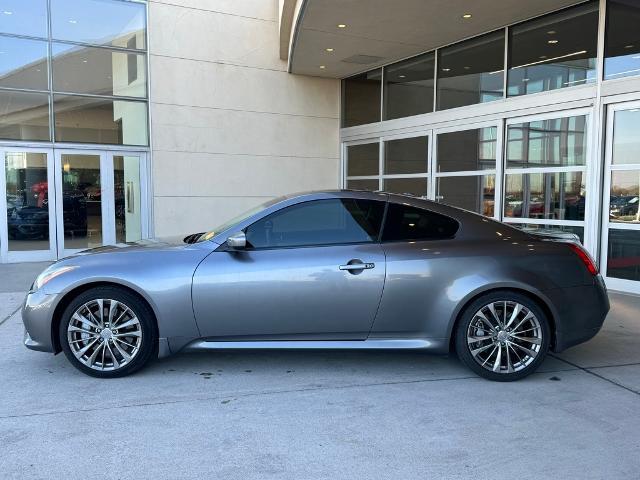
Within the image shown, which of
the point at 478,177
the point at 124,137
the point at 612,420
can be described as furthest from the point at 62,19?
the point at 612,420

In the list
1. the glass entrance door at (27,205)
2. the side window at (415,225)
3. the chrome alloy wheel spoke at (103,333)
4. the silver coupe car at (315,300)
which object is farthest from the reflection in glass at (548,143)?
the glass entrance door at (27,205)

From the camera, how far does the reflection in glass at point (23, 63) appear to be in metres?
10.7

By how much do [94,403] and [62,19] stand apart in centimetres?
1000

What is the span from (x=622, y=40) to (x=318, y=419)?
7.22m

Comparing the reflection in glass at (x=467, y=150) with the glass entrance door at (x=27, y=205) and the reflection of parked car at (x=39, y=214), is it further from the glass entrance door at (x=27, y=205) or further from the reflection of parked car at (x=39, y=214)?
the glass entrance door at (x=27, y=205)

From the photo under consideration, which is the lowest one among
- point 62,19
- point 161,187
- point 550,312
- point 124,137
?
point 550,312

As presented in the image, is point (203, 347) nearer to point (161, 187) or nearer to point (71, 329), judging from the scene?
point (71, 329)

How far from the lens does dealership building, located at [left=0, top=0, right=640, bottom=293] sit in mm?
8133

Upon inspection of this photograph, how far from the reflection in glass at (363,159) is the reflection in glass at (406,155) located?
1.26 ft

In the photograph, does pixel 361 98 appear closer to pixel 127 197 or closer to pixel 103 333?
pixel 127 197

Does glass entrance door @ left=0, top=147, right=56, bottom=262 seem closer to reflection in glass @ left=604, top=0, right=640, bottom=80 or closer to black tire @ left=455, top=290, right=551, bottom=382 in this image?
black tire @ left=455, top=290, right=551, bottom=382

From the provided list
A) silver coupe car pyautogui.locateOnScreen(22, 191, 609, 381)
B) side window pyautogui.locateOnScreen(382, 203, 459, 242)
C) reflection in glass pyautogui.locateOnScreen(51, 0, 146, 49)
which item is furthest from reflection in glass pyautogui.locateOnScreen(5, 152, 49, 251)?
side window pyautogui.locateOnScreen(382, 203, 459, 242)

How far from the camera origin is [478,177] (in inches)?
398

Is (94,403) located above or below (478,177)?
below
